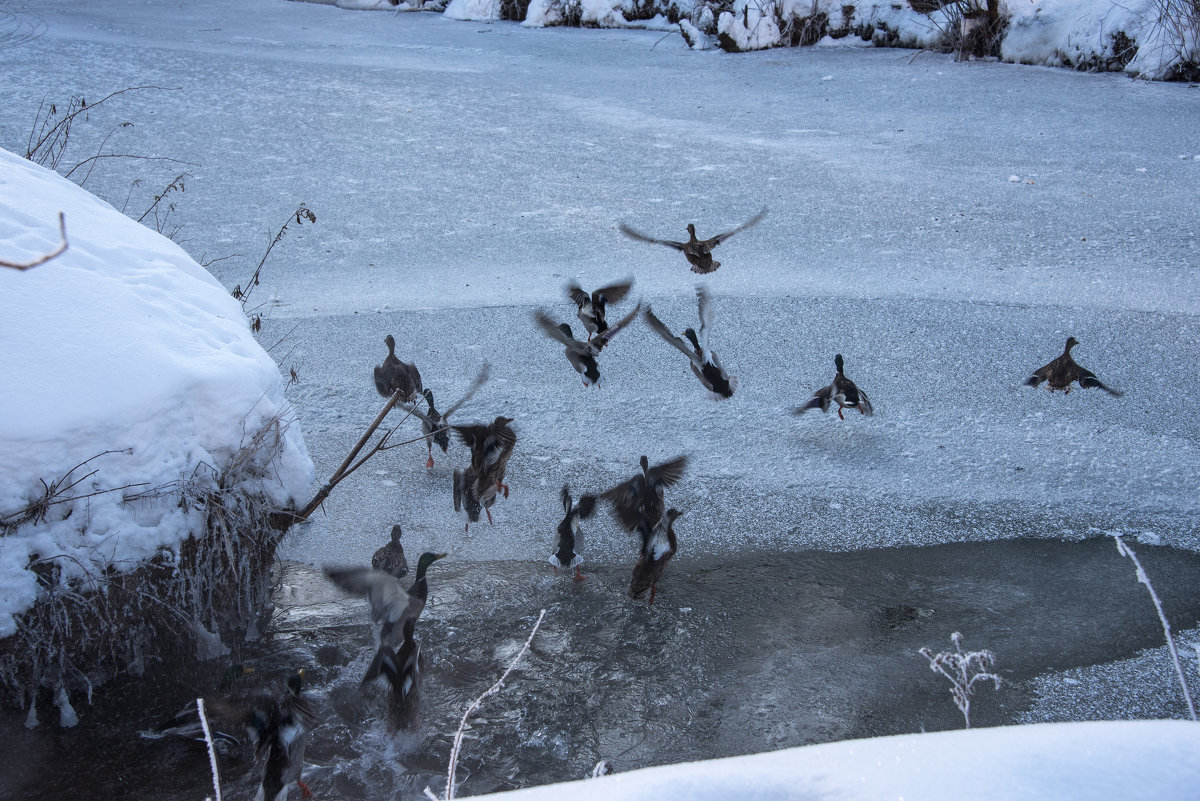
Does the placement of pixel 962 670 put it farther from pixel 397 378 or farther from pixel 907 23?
pixel 907 23

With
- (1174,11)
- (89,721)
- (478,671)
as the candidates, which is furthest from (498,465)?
(1174,11)

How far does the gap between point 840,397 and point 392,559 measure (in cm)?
225

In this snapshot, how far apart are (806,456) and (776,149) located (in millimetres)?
4705

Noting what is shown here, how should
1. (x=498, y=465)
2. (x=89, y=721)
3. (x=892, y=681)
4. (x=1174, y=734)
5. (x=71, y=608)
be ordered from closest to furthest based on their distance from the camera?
(x=1174, y=734), (x=71, y=608), (x=89, y=721), (x=892, y=681), (x=498, y=465)

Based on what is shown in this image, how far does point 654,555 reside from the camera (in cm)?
367

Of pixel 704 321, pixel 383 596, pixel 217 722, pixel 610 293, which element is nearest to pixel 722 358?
pixel 704 321

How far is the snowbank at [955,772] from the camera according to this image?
1277mm

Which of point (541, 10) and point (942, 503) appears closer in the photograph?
point (942, 503)

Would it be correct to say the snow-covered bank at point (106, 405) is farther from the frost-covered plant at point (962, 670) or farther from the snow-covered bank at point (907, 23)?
the snow-covered bank at point (907, 23)

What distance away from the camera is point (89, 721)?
10.1 feet

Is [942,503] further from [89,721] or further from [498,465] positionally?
[89,721]

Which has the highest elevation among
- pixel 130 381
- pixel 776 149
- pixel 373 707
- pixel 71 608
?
pixel 776 149

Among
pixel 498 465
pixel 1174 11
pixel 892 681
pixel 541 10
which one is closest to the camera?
pixel 892 681

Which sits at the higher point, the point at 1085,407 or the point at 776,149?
the point at 776,149
